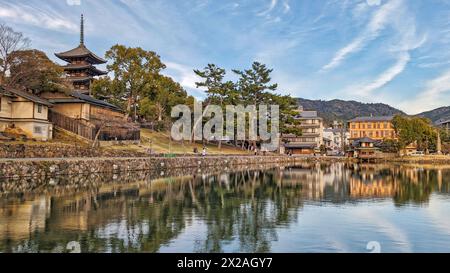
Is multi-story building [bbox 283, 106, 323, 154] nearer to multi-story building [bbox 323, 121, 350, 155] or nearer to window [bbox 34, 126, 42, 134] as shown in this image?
multi-story building [bbox 323, 121, 350, 155]

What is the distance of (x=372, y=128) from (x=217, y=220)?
3987 inches

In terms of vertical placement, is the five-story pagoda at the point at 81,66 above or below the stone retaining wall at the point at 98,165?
above

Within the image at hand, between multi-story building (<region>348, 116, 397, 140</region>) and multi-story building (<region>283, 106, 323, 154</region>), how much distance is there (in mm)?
17804

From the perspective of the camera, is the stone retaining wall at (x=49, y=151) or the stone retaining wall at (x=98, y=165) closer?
the stone retaining wall at (x=98, y=165)

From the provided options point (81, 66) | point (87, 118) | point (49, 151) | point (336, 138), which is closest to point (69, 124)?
point (87, 118)

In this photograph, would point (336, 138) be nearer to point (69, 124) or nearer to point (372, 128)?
point (372, 128)

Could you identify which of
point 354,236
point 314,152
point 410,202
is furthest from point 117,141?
point 314,152

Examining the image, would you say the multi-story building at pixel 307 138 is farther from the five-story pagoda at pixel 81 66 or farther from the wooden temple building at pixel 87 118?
the wooden temple building at pixel 87 118

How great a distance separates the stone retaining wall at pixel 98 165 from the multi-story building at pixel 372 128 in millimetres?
63144

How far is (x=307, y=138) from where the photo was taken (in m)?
93.9

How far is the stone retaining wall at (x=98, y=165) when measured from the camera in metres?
27.4

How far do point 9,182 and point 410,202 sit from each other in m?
23.6

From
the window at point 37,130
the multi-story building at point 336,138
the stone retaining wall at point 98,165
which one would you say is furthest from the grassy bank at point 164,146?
the multi-story building at point 336,138

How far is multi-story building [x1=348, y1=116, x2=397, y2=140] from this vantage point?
105 m
